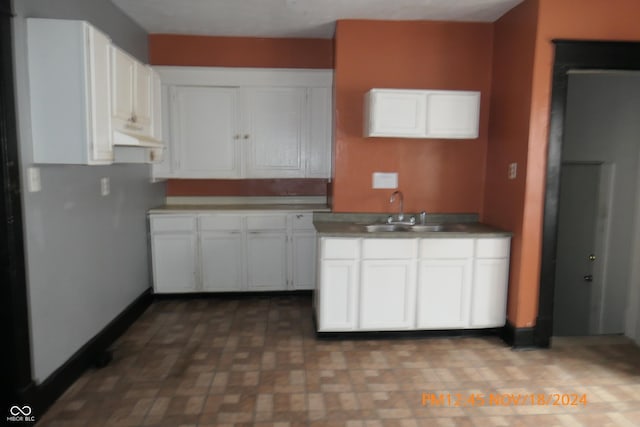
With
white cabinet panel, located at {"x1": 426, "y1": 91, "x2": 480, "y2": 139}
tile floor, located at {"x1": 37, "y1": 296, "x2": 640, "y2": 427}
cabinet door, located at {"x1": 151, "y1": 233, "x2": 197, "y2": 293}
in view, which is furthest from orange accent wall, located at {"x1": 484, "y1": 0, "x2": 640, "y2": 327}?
cabinet door, located at {"x1": 151, "y1": 233, "x2": 197, "y2": 293}

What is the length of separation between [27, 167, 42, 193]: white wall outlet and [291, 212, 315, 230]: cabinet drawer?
7.18 feet

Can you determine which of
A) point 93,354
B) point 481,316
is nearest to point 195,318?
point 93,354

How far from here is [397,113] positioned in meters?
3.31

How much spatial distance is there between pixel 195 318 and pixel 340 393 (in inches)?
64.8

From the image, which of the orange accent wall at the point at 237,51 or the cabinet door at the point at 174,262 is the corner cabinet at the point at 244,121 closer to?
the orange accent wall at the point at 237,51

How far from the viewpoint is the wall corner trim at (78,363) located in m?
2.29

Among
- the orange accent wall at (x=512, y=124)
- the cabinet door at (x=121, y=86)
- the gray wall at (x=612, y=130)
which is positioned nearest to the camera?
the cabinet door at (x=121, y=86)

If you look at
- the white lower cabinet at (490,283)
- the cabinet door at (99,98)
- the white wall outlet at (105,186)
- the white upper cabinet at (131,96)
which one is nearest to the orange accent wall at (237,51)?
the white upper cabinet at (131,96)

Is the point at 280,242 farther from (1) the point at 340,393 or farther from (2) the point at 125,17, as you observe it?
(2) the point at 125,17

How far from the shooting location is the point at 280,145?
4.19 metres

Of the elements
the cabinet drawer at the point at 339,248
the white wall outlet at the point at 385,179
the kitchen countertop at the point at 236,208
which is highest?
the white wall outlet at the point at 385,179

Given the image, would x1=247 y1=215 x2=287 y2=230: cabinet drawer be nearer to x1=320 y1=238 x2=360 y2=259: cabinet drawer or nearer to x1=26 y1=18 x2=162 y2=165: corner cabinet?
x1=320 y1=238 x2=360 y2=259: cabinet drawer

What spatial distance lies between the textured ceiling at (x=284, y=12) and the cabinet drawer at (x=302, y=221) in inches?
65.0

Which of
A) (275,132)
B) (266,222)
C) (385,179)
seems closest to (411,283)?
(385,179)
